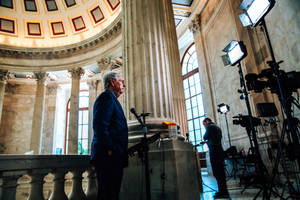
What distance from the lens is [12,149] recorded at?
56.0 ft

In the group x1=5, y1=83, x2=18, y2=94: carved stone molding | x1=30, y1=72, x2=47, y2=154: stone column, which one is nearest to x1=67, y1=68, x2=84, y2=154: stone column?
x1=30, y1=72, x2=47, y2=154: stone column

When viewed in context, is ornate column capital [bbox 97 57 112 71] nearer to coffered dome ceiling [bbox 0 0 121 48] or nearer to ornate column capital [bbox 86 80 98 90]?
coffered dome ceiling [bbox 0 0 121 48]

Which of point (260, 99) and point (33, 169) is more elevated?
point (260, 99)

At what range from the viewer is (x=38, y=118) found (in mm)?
14141

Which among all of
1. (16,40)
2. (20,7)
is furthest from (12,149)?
(20,7)

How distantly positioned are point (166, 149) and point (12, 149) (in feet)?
60.8

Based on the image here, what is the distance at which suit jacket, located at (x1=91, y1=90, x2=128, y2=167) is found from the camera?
207cm

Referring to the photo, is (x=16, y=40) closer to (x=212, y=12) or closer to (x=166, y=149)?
(x=212, y=12)

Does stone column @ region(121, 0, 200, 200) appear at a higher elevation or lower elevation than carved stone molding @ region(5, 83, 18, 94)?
lower

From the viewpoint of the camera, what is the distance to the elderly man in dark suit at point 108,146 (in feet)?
6.72

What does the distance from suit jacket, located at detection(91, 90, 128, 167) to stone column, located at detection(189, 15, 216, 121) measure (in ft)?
28.5

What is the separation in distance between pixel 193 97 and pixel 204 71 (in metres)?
3.78

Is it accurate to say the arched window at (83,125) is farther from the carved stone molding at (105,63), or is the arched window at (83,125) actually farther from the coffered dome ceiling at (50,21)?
the carved stone molding at (105,63)

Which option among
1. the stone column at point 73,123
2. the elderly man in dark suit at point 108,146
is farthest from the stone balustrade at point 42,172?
the stone column at point 73,123
